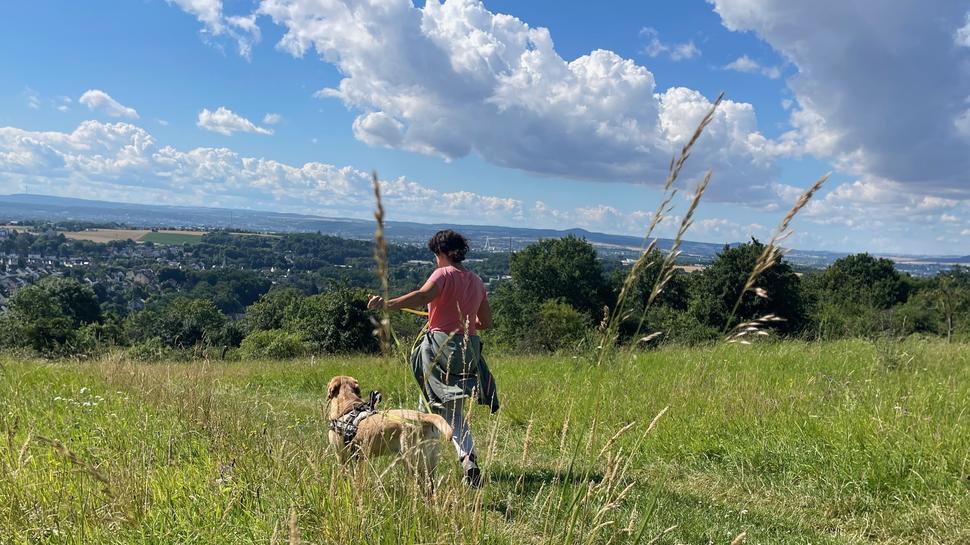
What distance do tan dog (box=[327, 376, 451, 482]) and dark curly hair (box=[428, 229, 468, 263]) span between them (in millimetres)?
1259

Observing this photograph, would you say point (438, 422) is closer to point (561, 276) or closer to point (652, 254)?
point (652, 254)

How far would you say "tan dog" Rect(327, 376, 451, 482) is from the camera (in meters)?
2.24

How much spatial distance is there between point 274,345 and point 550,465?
2964cm

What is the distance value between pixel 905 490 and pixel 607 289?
148ft

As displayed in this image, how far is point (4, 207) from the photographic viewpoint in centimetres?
18325

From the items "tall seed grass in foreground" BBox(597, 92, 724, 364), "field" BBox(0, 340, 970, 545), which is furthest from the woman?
"tall seed grass in foreground" BBox(597, 92, 724, 364)

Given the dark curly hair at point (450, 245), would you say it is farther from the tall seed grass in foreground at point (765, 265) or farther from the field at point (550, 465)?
the tall seed grass in foreground at point (765, 265)

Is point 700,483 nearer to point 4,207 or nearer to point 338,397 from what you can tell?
point 338,397

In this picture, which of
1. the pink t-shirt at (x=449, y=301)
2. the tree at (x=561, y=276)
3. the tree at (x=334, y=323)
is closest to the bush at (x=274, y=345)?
the tree at (x=334, y=323)

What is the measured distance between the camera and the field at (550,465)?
2.13m

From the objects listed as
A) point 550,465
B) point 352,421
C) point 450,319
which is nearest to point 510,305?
point 550,465

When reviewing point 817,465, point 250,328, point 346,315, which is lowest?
point 250,328

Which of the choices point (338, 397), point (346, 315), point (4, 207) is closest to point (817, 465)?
point (338, 397)

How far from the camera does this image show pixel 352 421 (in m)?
3.82
